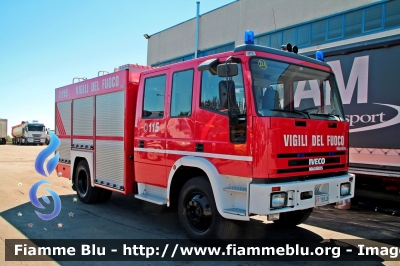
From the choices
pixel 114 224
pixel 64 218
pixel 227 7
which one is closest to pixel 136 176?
pixel 114 224

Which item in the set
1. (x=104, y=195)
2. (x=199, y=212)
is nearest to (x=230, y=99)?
(x=199, y=212)

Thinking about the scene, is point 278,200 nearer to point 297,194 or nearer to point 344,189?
point 297,194

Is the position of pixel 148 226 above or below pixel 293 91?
below

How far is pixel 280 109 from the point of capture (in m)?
4.65

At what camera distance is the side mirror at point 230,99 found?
4473 millimetres

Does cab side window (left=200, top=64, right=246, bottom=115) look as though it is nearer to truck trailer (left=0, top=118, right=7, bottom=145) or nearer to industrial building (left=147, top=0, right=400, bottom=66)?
industrial building (left=147, top=0, right=400, bottom=66)

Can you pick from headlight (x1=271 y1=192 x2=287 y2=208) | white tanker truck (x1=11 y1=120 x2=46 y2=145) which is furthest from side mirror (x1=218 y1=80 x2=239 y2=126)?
white tanker truck (x1=11 y1=120 x2=46 y2=145)

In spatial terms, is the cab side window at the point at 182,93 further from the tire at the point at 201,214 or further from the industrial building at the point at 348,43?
the industrial building at the point at 348,43

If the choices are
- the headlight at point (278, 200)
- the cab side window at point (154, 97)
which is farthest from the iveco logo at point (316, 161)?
the cab side window at point (154, 97)

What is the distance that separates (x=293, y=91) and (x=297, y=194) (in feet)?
5.18

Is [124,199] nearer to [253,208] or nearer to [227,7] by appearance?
[253,208]

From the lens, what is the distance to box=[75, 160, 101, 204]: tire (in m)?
7.88

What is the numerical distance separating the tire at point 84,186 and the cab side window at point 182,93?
11.0ft

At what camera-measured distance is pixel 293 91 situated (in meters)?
5.16
